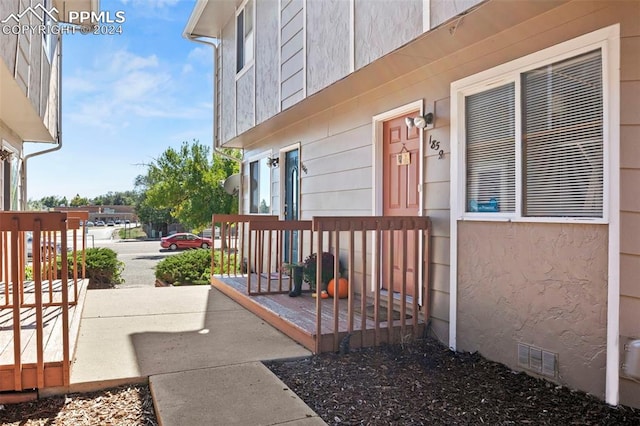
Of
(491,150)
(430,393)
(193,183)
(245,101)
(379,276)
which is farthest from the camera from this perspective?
(193,183)

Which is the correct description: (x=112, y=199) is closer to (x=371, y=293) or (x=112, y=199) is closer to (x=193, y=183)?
(x=193, y=183)

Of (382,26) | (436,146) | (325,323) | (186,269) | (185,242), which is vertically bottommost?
(185,242)

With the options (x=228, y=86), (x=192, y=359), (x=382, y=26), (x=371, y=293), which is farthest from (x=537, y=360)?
(x=228, y=86)

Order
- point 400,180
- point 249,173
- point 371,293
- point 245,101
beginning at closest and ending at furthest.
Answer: point 400,180 → point 371,293 → point 245,101 → point 249,173

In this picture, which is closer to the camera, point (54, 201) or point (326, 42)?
point (326, 42)

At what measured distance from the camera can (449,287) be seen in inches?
145

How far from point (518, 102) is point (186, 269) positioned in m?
7.09

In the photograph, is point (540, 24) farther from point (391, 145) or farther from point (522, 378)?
point (522, 378)

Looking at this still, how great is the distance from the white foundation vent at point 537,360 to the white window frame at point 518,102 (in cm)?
86

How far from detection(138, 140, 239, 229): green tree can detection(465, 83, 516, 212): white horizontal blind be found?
17153 millimetres

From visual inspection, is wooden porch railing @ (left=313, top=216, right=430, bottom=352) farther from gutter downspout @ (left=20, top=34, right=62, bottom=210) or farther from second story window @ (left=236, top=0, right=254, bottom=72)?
gutter downspout @ (left=20, top=34, right=62, bottom=210)

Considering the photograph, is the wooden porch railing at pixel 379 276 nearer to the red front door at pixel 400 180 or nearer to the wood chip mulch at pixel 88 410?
the red front door at pixel 400 180

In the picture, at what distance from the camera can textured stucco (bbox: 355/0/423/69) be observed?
3213mm

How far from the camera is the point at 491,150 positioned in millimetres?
3379
